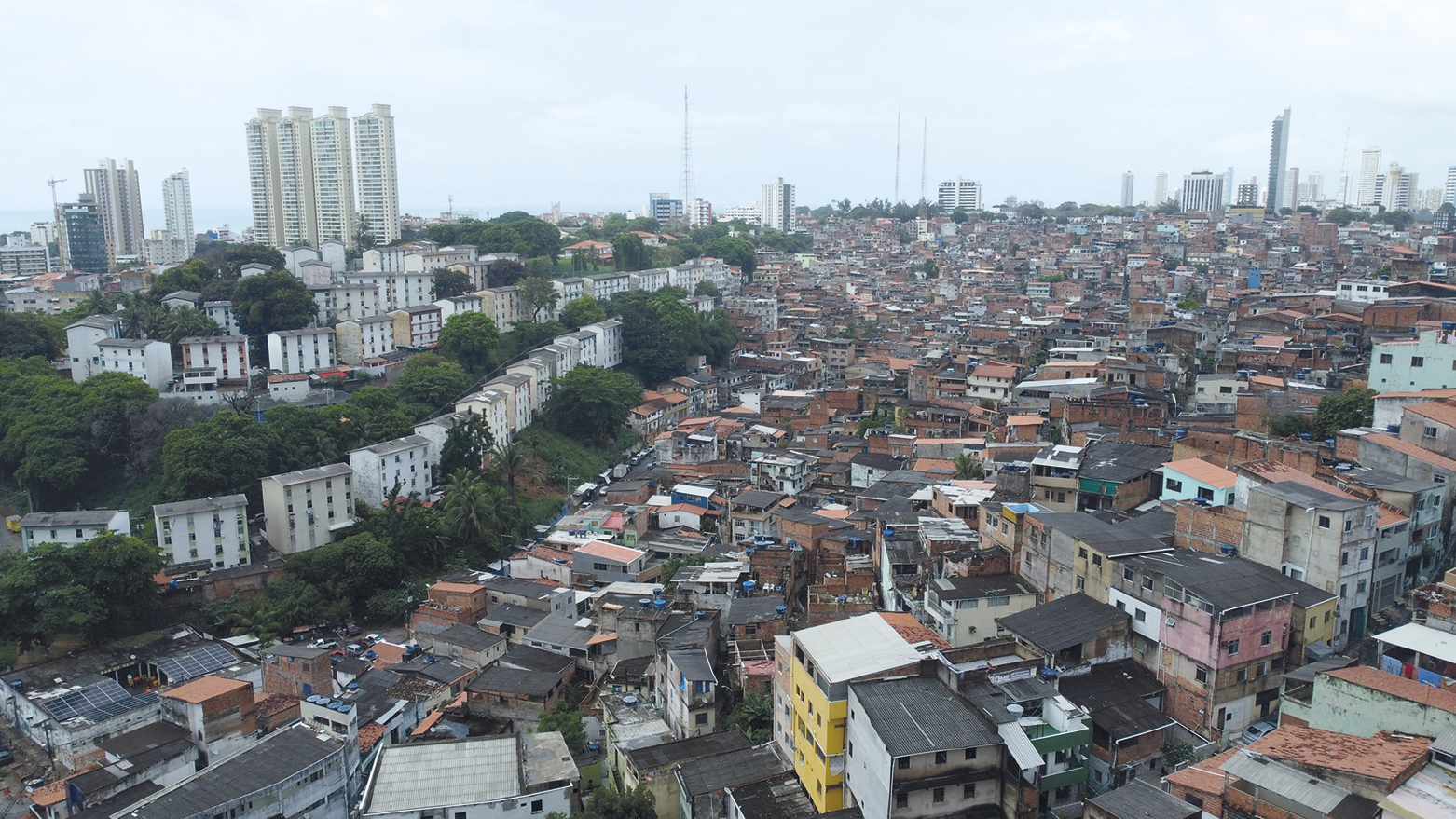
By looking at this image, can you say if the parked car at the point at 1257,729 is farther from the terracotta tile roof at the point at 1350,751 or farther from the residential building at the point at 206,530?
the residential building at the point at 206,530

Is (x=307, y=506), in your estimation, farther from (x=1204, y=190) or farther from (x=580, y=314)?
(x=1204, y=190)

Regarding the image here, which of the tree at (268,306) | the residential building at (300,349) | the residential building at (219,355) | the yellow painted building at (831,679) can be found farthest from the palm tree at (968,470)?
the tree at (268,306)

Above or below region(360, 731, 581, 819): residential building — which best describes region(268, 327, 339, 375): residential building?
above

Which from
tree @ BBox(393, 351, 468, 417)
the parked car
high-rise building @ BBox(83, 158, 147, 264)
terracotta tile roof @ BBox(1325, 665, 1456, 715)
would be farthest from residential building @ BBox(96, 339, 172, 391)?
high-rise building @ BBox(83, 158, 147, 264)

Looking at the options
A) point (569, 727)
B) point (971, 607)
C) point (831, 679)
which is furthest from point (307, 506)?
point (831, 679)

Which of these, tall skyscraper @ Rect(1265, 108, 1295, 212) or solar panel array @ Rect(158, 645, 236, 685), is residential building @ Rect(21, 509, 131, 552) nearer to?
solar panel array @ Rect(158, 645, 236, 685)
